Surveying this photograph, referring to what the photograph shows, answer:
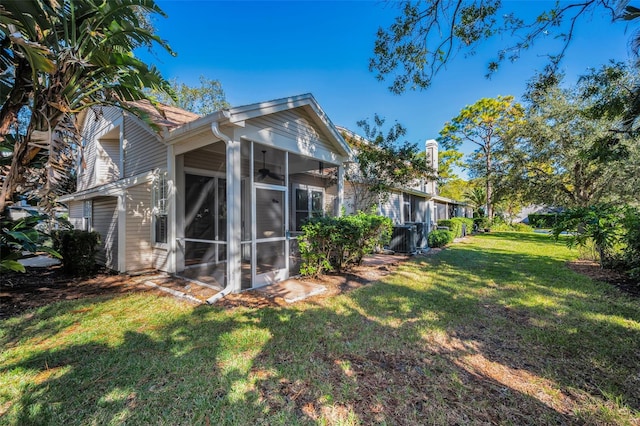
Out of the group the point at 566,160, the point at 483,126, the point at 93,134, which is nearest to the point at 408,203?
the point at 566,160

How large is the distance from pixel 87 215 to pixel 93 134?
4.38 meters

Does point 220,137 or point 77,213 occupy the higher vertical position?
point 220,137

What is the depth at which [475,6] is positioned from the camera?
4.98 meters

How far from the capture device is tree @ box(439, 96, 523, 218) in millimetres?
24786

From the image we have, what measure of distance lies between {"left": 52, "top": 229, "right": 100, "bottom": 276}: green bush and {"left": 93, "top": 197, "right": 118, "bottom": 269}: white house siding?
0.43 metres

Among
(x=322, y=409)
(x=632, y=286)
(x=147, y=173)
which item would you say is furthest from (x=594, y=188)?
(x=147, y=173)

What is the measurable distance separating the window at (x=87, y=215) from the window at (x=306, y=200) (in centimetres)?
699

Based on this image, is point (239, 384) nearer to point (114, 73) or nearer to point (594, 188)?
point (114, 73)

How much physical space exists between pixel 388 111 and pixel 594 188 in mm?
15329

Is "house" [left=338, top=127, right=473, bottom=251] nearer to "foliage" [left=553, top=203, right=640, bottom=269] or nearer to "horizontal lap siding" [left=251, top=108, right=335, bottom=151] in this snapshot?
"horizontal lap siding" [left=251, top=108, right=335, bottom=151]

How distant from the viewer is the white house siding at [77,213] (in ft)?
33.7

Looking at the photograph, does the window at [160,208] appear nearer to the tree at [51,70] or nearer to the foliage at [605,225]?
the tree at [51,70]

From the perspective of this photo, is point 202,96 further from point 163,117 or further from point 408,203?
point 408,203

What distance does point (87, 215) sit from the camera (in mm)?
9234
